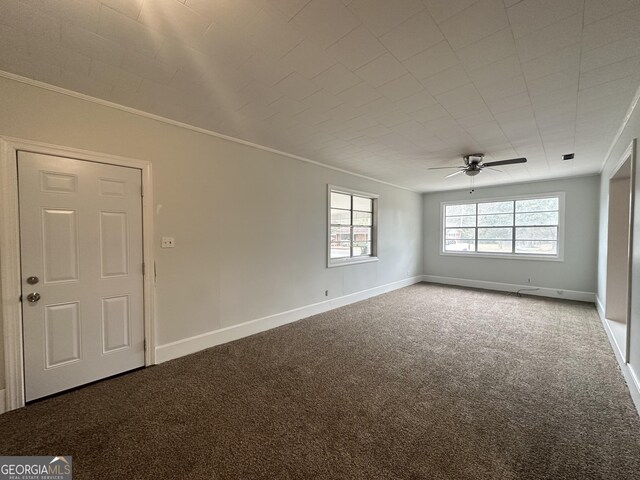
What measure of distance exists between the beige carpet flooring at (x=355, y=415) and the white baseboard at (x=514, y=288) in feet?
9.00

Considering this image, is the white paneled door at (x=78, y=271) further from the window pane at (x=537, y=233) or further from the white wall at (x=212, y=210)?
the window pane at (x=537, y=233)

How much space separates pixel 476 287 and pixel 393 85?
A: 6389mm

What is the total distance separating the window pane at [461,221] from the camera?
7184 mm

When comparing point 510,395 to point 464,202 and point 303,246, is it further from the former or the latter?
point 464,202

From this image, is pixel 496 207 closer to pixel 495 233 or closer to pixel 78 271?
pixel 495 233

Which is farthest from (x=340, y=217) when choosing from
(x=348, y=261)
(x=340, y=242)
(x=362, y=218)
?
(x=348, y=261)

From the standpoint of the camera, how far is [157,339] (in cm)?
295

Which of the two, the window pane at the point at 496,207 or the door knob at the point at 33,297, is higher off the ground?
the window pane at the point at 496,207

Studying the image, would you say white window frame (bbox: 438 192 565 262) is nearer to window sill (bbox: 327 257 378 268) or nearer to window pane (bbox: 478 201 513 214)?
window pane (bbox: 478 201 513 214)

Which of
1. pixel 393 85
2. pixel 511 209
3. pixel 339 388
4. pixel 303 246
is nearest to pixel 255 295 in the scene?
pixel 303 246

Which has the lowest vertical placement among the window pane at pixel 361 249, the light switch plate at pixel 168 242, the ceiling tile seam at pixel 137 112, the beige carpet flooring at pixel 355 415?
the beige carpet flooring at pixel 355 415

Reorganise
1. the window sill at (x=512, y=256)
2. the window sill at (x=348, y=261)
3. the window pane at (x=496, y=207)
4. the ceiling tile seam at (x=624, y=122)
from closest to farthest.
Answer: the ceiling tile seam at (x=624, y=122), the window sill at (x=348, y=261), the window sill at (x=512, y=256), the window pane at (x=496, y=207)

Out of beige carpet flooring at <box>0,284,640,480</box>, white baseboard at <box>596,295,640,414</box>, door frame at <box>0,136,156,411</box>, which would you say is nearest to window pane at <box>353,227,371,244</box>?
beige carpet flooring at <box>0,284,640,480</box>

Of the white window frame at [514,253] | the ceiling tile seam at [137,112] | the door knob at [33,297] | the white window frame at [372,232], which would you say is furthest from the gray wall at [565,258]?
the door knob at [33,297]
